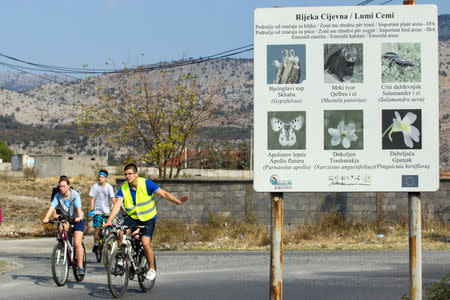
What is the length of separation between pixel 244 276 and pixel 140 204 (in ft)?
9.52

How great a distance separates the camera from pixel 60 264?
11312 mm

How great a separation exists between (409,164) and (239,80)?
180m

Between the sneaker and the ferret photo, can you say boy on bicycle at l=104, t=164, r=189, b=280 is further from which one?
the ferret photo

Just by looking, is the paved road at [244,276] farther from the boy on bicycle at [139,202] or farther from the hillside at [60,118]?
the hillside at [60,118]

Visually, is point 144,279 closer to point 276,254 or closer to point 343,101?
point 276,254

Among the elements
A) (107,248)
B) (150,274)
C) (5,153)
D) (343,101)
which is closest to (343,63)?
(343,101)

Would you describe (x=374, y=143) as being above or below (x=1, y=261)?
above

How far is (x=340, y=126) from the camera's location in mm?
5812

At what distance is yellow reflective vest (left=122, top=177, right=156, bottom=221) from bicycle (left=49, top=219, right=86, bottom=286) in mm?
1686

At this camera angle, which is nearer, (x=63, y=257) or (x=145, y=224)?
(x=145, y=224)

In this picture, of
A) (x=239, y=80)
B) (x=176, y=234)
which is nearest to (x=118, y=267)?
(x=176, y=234)

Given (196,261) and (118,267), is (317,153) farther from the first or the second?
(196,261)

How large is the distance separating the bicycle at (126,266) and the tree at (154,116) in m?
17.4

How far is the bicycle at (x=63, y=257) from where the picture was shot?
11.1 metres
